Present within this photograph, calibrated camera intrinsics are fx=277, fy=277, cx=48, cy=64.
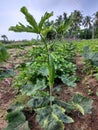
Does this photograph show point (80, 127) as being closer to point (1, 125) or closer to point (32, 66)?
point (1, 125)

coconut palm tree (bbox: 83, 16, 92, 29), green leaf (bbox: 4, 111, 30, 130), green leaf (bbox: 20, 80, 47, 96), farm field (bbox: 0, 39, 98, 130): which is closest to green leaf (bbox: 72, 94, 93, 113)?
farm field (bbox: 0, 39, 98, 130)

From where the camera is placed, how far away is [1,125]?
3.23 metres

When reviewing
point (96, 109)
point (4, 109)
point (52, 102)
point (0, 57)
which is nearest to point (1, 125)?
point (4, 109)

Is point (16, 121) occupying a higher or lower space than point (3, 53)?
lower

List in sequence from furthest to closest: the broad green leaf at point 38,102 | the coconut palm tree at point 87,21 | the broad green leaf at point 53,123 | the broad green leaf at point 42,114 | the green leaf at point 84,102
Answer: the coconut palm tree at point 87,21 < the broad green leaf at point 38,102 < the green leaf at point 84,102 < the broad green leaf at point 42,114 < the broad green leaf at point 53,123

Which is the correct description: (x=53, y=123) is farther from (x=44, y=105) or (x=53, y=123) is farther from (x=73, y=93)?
(x=73, y=93)

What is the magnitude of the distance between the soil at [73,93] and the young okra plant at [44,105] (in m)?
0.14

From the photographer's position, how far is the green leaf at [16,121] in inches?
113

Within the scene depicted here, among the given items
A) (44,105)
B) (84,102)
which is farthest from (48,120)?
(84,102)

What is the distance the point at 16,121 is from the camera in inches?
115

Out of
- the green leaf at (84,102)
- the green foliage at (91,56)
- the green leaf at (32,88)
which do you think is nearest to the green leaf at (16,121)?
the green leaf at (32,88)

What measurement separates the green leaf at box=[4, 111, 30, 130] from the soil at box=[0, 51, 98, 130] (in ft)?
0.57

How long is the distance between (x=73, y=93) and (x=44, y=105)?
2.71 feet

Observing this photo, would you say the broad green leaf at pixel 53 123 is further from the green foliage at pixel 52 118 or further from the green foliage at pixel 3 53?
the green foliage at pixel 3 53
